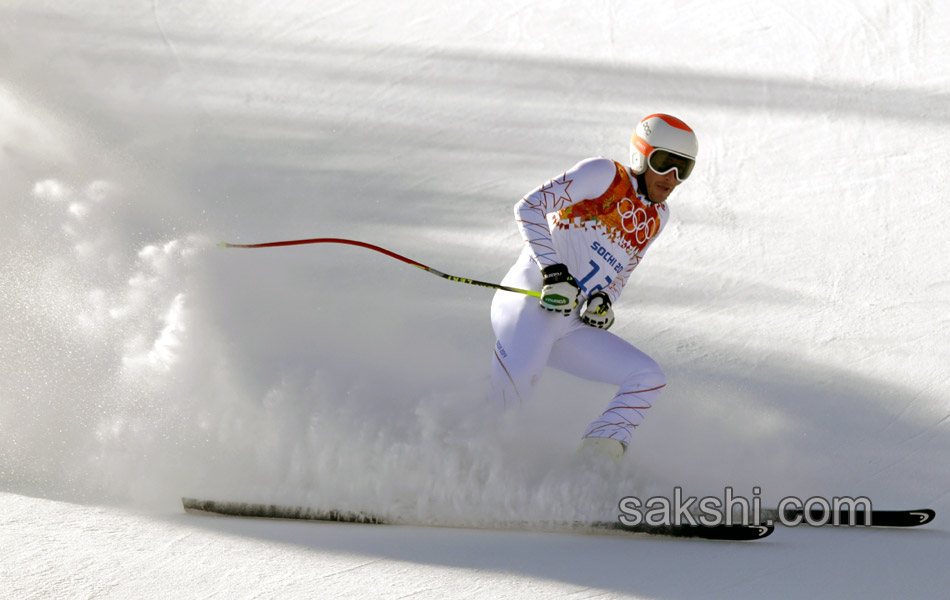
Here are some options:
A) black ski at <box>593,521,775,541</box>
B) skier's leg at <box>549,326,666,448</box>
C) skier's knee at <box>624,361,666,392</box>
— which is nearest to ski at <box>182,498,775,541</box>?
black ski at <box>593,521,775,541</box>

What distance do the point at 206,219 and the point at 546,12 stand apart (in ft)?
15.0

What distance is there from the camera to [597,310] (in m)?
3.73

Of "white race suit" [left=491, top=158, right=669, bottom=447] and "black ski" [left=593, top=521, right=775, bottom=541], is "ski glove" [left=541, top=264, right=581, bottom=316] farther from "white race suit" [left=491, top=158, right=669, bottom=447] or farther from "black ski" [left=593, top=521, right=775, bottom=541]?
"black ski" [left=593, top=521, right=775, bottom=541]

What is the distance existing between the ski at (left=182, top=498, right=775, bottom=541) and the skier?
288 mm

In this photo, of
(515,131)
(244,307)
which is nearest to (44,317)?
(244,307)

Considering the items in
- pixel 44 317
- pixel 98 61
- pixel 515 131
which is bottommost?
pixel 44 317

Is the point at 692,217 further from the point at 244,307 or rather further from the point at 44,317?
the point at 44,317

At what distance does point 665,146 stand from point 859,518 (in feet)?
4.73

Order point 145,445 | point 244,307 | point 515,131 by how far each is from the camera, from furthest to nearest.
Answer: point 515,131 < point 244,307 < point 145,445

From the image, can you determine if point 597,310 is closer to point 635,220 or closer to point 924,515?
point 635,220

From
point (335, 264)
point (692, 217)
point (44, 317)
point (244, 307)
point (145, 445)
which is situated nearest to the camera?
point (145, 445)

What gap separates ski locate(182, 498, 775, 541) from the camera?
3322 millimetres

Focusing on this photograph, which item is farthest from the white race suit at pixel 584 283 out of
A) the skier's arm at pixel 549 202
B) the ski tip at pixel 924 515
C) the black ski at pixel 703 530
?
the ski tip at pixel 924 515

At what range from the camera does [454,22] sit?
989cm
